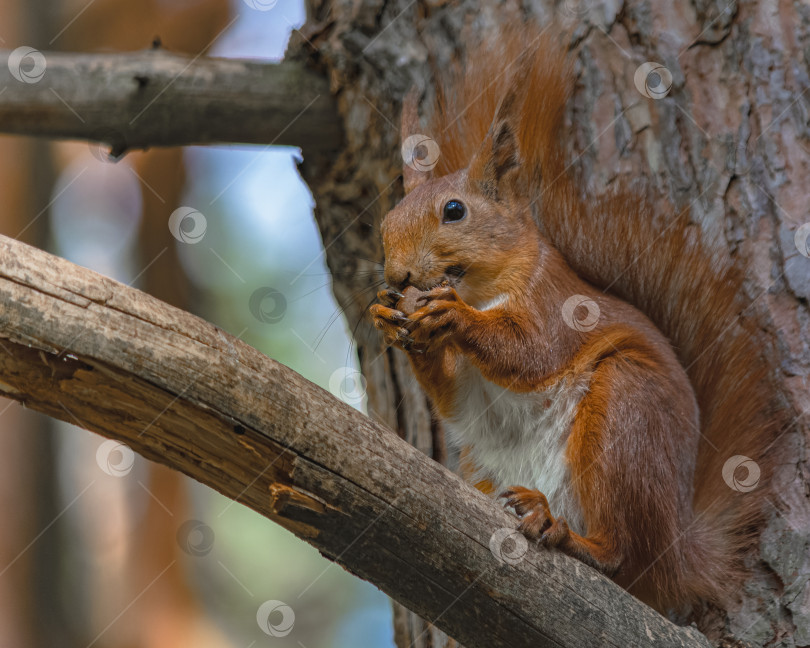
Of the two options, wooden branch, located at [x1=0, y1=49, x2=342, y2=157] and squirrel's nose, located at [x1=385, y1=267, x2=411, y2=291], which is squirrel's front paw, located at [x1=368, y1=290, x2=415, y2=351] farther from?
wooden branch, located at [x1=0, y1=49, x2=342, y2=157]

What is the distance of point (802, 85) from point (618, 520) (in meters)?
1.03

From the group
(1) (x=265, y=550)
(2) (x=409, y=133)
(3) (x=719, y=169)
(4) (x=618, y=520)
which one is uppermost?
(3) (x=719, y=169)

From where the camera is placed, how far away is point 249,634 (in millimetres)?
4297

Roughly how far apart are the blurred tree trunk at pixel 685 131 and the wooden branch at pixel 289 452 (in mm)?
490

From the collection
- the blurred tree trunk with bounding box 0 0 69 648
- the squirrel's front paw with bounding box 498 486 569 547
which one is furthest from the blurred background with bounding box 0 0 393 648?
the squirrel's front paw with bounding box 498 486 569 547

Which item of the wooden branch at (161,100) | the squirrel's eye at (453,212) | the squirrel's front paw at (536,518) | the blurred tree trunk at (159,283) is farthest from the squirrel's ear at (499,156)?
the blurred tree trunk at (159,283)

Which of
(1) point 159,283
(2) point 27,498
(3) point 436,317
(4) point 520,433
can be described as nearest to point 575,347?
(4) point 520,433

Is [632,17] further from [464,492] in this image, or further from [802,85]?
[464,492]

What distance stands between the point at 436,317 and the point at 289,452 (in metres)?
0.51

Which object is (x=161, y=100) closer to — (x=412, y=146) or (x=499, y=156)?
(x=412, y=146)

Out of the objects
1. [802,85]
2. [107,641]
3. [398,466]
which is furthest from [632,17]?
[107,641]

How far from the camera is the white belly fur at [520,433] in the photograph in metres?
1.60

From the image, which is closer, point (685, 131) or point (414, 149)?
point (685, 131)

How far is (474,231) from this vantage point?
1.76m
